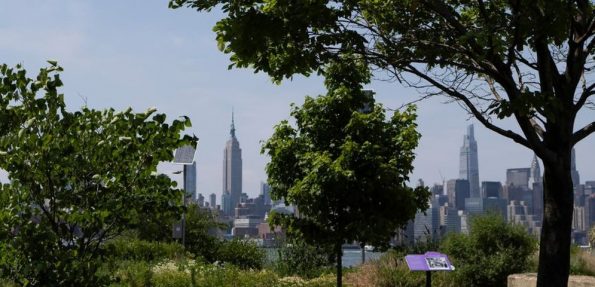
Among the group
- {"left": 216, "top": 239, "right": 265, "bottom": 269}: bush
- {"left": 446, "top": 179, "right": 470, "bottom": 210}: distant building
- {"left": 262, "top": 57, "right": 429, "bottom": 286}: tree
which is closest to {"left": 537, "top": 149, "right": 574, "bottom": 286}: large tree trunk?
{"left": 262, "top": 57, "right": 429, "bottom": 286}: tree

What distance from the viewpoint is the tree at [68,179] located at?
571 cm

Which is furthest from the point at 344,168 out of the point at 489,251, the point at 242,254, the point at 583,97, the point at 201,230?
the point at 201,230

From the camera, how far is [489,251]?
18.3 m

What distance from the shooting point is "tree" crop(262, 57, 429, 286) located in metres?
13.6

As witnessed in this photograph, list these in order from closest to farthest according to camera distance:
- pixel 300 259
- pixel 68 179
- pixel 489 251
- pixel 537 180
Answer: pixel 68 179, pixel 489 251, pixel 300 259, pixel 537 180

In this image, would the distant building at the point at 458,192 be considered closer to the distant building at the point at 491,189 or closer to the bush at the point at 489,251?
the distant building at the point at 491,189

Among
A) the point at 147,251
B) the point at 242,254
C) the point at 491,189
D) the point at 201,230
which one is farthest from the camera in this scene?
the point at 491,189

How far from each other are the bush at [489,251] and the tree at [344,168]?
3.78 metres

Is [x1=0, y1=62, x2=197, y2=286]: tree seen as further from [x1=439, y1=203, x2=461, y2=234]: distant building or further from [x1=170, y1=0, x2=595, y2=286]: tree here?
[x1=439, y1=203, x2=461, y2=234]: distant building

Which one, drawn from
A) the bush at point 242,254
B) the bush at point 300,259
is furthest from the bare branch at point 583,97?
the bush at point 242,254

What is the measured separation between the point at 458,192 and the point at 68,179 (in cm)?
14882

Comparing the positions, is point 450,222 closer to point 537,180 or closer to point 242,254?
point 537,180

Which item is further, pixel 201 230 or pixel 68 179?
pixel 201 230

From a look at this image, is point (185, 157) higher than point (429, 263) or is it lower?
higher
